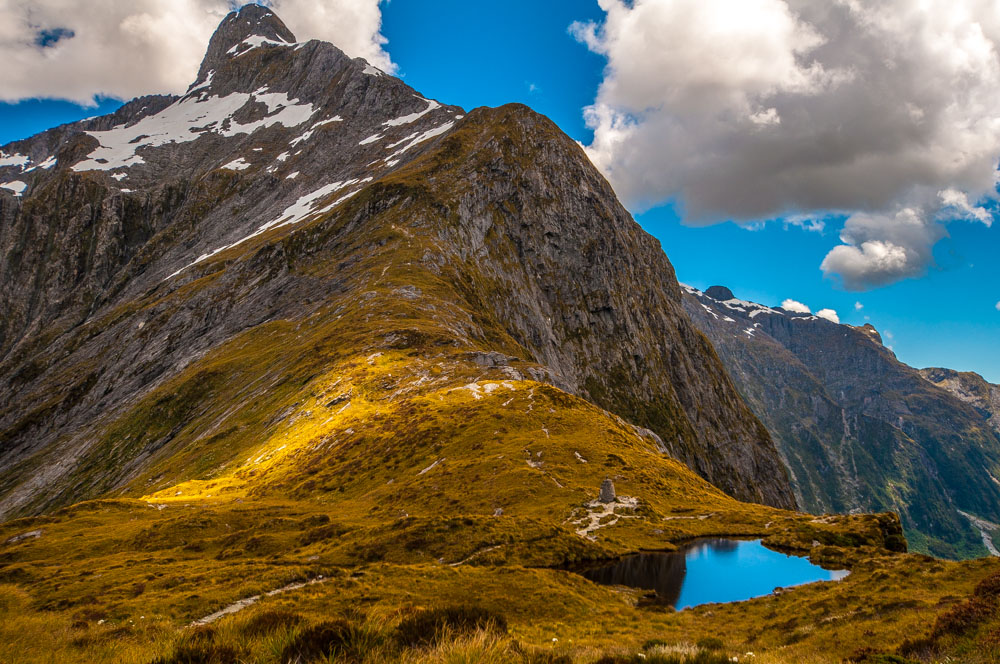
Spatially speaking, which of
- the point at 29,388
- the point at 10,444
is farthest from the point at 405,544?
the point at 29,388

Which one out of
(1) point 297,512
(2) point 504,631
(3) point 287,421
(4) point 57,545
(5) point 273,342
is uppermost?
(5) point 273,342

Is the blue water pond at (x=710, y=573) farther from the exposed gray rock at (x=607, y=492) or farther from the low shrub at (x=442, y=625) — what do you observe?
the low shrub at (x=442, y=625)

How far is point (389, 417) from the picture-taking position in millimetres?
72500

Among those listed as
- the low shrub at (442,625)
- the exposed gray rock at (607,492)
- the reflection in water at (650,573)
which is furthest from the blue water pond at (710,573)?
the low shrub at (442,625)

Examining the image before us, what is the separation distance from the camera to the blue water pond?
102 feet

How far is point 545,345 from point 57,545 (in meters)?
139

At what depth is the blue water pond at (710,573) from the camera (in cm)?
3102

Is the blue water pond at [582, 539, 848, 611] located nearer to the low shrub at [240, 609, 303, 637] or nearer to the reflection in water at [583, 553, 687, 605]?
the reflection in water at [583, 553, 687, 605]

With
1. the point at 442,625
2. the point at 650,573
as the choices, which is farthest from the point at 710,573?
the point at 442,625

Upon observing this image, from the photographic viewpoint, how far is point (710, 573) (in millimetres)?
34438

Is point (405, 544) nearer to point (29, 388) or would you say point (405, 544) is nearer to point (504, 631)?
point (504, 631)

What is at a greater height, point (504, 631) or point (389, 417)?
point (389, 417)

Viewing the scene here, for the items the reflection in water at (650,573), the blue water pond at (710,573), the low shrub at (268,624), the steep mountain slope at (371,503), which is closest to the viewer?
the low shrub at (268,624)

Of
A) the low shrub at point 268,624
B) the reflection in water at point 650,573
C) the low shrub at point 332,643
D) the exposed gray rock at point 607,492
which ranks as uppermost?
the low shrub at point 332,643
